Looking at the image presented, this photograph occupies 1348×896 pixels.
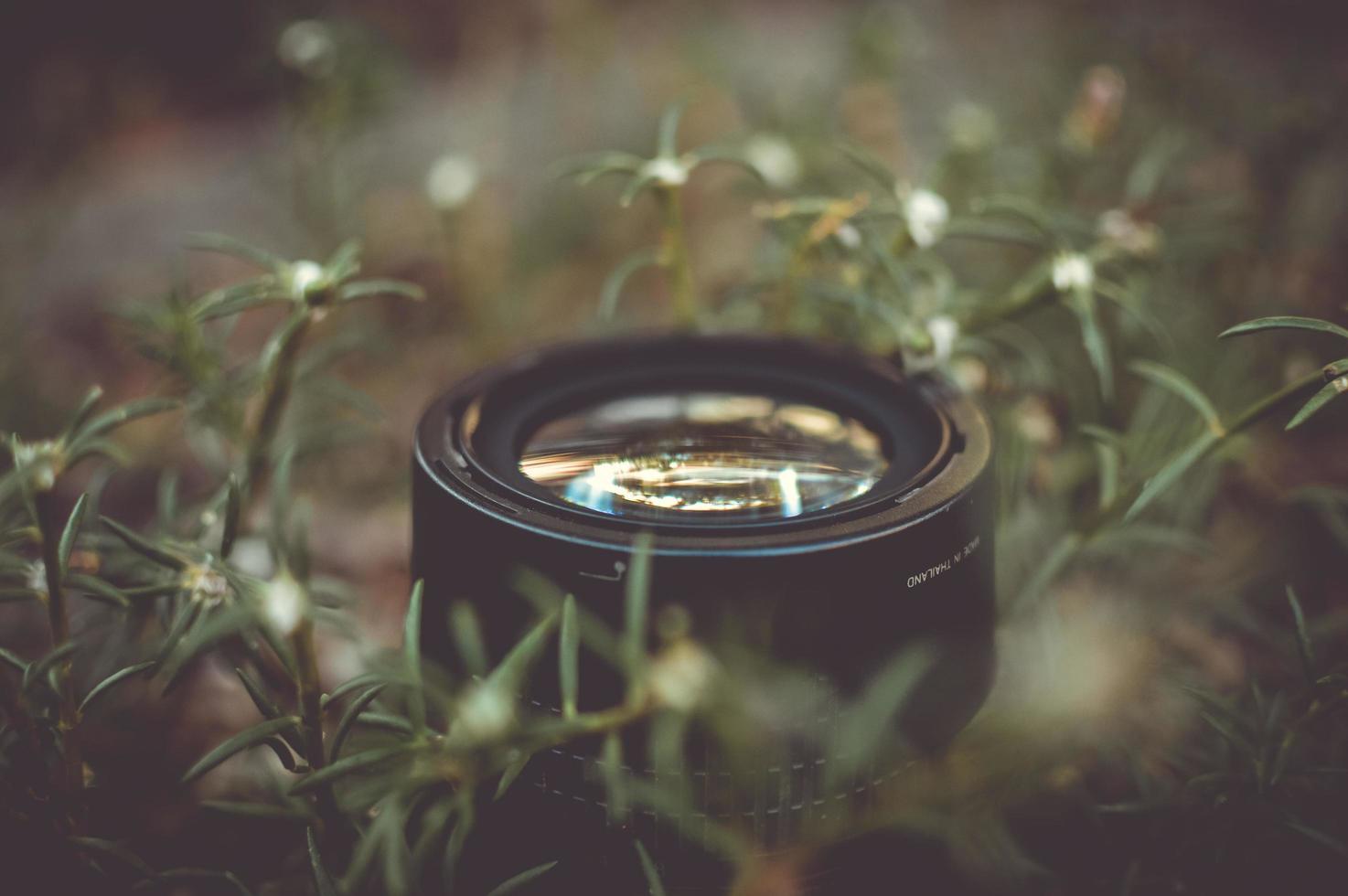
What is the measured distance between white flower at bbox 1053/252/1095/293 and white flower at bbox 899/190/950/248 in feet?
0.37

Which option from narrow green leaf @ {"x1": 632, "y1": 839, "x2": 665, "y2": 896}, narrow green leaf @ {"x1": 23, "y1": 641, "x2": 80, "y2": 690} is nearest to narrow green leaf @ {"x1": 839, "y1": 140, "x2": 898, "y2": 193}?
narrow green leaf @ {"x1": 632, "y1": 839, "x2": 665, "y2": 896}

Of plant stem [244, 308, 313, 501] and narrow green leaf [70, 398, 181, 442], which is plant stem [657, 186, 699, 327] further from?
narrow green leaf [70, 398, 181, 442]

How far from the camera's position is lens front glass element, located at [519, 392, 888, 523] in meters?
0.81

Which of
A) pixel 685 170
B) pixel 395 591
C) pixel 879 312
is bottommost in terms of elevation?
pixel 395 591

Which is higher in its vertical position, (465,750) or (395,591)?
(465,750)

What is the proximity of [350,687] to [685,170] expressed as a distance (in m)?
0.52

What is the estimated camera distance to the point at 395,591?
1.42 m

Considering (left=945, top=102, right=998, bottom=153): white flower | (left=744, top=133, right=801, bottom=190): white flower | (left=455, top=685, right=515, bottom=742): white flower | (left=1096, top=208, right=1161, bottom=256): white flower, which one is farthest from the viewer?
(left=744, top=133, right=801, bottom=190): white flower

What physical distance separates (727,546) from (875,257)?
434mm

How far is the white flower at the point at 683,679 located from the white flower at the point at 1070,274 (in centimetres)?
53

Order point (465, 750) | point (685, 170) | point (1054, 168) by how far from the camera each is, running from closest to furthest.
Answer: point (465, 750)
point (685, 170)
point (1054, 168)

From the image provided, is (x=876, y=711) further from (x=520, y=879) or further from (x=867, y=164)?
(x=867, y=164)

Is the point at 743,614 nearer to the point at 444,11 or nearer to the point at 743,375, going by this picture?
the point at 743,375

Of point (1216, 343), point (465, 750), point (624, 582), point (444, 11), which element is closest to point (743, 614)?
point (624, 582)
